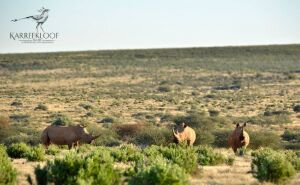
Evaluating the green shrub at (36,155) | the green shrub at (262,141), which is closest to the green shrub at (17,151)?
the green shrub at (36,155)

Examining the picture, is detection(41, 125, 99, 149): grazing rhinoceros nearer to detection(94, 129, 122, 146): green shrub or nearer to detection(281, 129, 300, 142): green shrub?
detection(94, 129, 122, 146): green shrub

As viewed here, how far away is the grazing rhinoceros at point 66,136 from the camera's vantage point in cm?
2273

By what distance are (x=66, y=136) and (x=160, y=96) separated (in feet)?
138

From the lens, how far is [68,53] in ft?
374

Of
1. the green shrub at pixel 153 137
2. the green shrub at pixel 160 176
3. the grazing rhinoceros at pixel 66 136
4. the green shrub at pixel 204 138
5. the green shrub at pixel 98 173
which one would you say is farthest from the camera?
the green shrub at pixel 204 138

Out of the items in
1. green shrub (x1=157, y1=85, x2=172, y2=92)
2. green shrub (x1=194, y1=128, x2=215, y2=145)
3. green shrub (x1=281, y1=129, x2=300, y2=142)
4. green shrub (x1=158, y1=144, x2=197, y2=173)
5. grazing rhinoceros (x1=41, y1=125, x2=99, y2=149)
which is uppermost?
green shrub (x1=158, y1=144, x2=197, y2=173)

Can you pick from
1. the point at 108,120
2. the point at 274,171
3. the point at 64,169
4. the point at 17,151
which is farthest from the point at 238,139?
the point at 108,120

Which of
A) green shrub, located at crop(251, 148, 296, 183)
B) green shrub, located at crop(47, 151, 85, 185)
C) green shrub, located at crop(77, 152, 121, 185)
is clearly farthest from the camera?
green shrub, located at crop(251, 148, 296, 183)

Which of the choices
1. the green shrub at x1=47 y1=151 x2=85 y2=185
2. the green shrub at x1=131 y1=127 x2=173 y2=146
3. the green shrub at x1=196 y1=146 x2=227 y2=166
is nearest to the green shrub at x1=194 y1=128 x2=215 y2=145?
the green shrub at x1=131 y1=127 x2=173 y2=146

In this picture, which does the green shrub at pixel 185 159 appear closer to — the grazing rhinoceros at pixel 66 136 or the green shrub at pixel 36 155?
the green shrub at pixel 36 155

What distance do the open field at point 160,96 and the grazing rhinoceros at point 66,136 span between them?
15.8ft

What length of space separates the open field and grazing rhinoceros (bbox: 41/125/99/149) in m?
4.80

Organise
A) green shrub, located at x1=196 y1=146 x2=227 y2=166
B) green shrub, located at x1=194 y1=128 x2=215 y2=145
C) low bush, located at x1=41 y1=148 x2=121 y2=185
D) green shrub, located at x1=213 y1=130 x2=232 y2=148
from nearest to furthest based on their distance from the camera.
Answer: low bush, located at x1=41 y1=148 x2=121 y2=185
green shrub, located at x1=196 y1=146 x2=227 y2=166
green shrub, located at x1=194 y1=128 x2=215 y2=145
green shrub, located at x1=213 y1=130 x2=232 y2=148

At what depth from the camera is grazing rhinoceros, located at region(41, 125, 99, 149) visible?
22.7 meters
